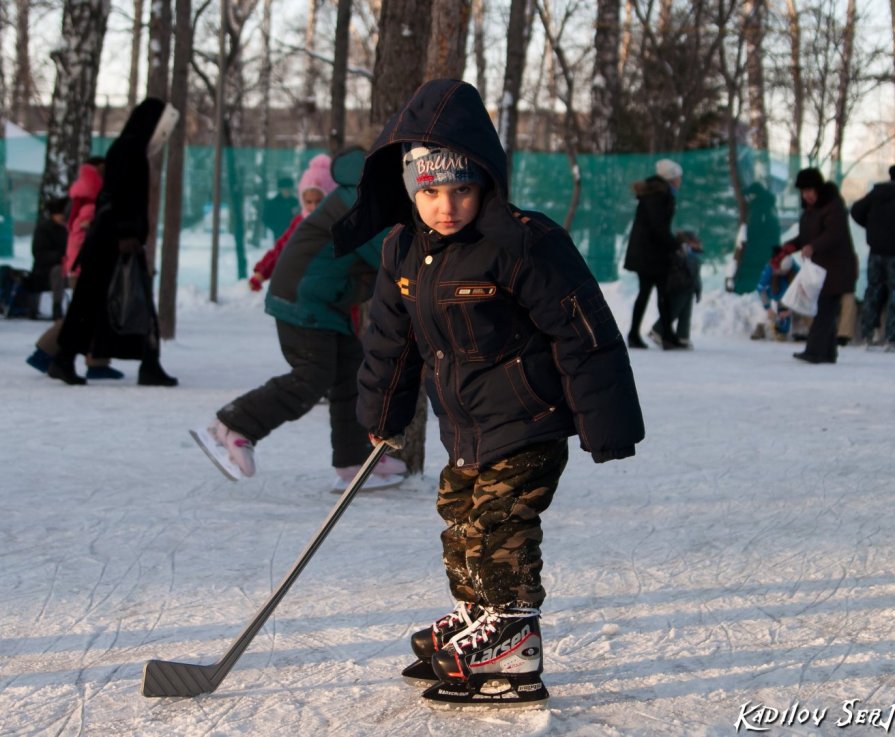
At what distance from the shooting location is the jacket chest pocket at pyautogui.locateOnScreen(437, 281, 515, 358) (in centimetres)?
289

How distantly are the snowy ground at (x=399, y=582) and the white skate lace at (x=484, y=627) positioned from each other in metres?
0.19

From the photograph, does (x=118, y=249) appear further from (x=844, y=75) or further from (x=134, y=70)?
(x=134, y=70)

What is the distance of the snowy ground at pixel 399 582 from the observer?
2896 mm

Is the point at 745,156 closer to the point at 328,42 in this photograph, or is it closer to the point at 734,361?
the point at 734,361

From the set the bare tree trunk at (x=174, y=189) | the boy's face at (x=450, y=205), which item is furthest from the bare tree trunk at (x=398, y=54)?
the bare tree trunk at (x=174, y=189)

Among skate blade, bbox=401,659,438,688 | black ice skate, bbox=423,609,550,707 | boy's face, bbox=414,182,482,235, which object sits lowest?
skate blade, bbox=401,659,438,688

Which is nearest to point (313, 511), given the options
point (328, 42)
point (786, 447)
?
point (786, 447)

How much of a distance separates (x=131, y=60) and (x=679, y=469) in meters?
31.5

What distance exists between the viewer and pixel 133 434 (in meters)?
6.65

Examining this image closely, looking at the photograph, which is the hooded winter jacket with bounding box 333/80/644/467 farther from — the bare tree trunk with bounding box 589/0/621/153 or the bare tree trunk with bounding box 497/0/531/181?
the bare tree trunk with bounding box 589/0/621/153

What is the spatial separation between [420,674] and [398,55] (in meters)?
3.59

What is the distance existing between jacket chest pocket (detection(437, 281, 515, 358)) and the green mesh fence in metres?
13.6

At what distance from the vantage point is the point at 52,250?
Result: 14.0 metres

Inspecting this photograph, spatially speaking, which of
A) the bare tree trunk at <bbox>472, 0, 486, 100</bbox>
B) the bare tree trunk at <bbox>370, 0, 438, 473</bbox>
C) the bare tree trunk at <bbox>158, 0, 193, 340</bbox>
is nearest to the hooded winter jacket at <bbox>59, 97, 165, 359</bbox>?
the bare tree trunk at <bbox>370, 0, 438, 473</bbox>
